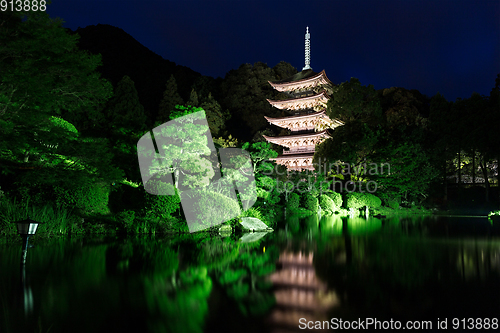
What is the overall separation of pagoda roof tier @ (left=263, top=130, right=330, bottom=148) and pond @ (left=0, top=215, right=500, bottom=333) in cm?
1965

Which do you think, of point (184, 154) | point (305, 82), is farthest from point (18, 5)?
point (305, 82)

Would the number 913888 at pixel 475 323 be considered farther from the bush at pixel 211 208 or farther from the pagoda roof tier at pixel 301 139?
the pagoda roof tier at pixel 301 139

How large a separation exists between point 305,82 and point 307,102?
156 centimetres

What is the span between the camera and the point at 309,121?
2831 centimetres

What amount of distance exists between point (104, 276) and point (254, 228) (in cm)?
674

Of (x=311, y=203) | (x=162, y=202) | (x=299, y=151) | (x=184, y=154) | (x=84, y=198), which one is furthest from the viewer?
(x=299, y=151)

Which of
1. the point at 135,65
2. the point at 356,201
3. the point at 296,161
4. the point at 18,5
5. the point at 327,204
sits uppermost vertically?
the point at 135,65

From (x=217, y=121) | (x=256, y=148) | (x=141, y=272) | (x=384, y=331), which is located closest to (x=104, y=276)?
(x=141, y=272)

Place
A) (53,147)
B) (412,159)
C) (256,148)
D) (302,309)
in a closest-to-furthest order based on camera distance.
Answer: (302,309), (53,147), (256,148), (412,159)

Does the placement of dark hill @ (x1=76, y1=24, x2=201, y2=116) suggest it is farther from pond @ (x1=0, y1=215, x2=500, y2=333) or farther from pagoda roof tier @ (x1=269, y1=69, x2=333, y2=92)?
pond @ (x1=0, y1=215, x2=500, y2=333)

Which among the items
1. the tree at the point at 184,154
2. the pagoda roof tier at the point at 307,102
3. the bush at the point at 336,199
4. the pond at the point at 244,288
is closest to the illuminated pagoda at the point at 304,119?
the pagoda roof tier at the point at 307,102

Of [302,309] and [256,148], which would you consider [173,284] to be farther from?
[256,148]

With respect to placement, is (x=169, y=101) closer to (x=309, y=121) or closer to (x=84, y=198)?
(x=309, y=121)

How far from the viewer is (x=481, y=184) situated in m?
27.6
